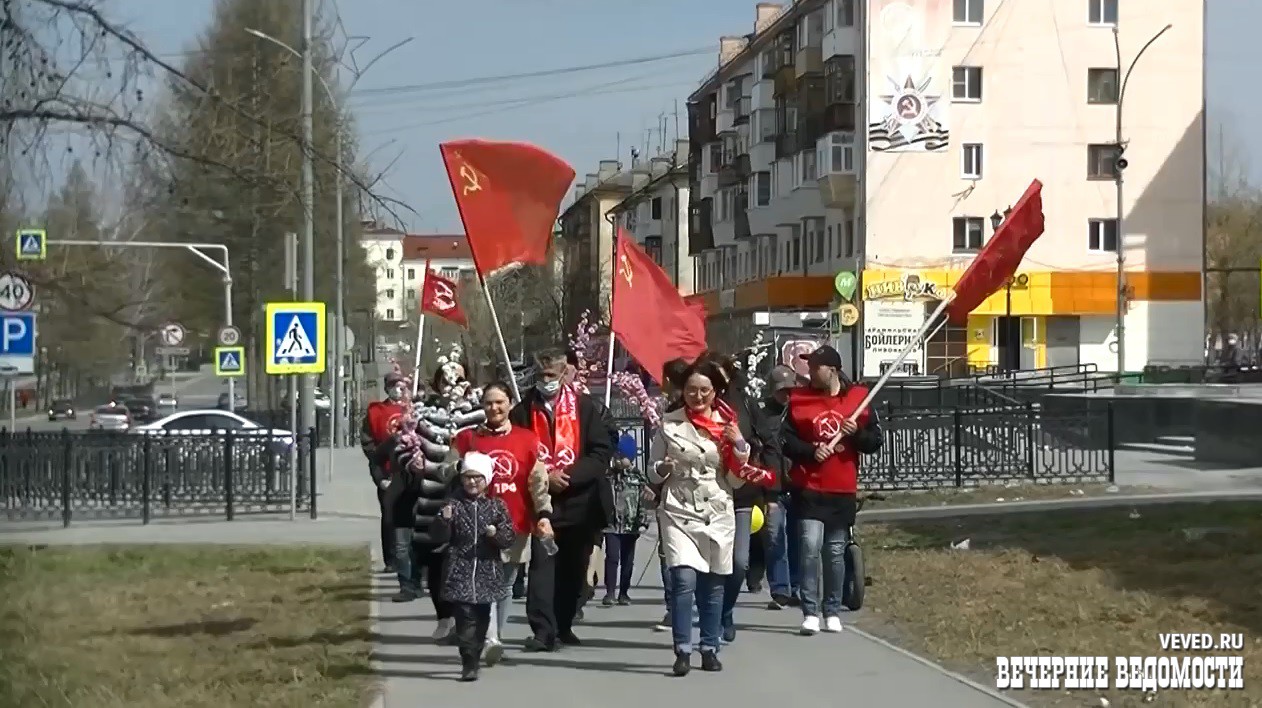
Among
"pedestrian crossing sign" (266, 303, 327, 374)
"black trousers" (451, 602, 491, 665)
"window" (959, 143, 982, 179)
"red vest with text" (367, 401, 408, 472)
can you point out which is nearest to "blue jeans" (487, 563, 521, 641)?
"black trousers" (451, 602, 491, 665)

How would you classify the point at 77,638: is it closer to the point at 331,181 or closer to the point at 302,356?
the point at 331,181

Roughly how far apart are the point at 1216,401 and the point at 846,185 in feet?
112

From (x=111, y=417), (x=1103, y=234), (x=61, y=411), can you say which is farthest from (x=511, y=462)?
(x=61, y=411)

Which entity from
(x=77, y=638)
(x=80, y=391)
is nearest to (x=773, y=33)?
(x=80, y=391)

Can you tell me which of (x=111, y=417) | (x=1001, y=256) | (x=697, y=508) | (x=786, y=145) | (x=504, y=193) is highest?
(x=786, y=145)

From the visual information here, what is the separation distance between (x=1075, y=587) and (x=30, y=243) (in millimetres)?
7626

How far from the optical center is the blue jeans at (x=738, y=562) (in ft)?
36.3

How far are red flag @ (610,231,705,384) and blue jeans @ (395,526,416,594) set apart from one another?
2272 mm

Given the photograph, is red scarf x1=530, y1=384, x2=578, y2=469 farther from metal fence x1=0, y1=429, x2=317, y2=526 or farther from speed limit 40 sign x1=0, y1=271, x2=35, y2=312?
metal fence x1=0, y1=429, x2=317, y2=526

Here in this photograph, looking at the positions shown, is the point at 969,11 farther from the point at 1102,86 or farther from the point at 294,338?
the point at 294,338

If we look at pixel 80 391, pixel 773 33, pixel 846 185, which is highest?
pixel 773 33

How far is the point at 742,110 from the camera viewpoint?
80.4 m

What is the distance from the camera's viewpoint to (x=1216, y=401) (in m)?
29.0

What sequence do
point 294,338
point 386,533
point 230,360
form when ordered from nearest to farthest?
point 386,533, point 294,338, point 230,360
